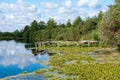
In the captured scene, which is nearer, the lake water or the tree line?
the lake water

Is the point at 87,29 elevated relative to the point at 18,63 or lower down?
elevated

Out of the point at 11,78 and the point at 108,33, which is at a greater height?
the point at 108,33

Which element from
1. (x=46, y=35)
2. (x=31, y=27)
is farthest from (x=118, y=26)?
(x=31, y=27)

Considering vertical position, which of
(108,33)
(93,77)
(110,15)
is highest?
(110,15)

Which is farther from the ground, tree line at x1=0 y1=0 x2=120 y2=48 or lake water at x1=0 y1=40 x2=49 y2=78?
tree line at x1=0 y1=0 x2=120 y2=48

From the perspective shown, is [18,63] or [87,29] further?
[87,29]

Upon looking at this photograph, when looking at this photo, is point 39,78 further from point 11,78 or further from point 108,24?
point 108,24

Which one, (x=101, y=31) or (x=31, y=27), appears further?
(x=31, y=27)

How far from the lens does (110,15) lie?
46438 millimetres

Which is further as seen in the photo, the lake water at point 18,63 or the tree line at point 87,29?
the tree line at point 87,29

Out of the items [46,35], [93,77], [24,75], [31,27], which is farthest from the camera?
[31,27]

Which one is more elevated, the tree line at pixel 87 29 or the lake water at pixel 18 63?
the tree line at pixel 87 29

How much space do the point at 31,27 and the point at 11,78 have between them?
143891 mm

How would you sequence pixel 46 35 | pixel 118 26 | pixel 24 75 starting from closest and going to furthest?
pixel 24 75
pixel 118 26
pixel 46 35
